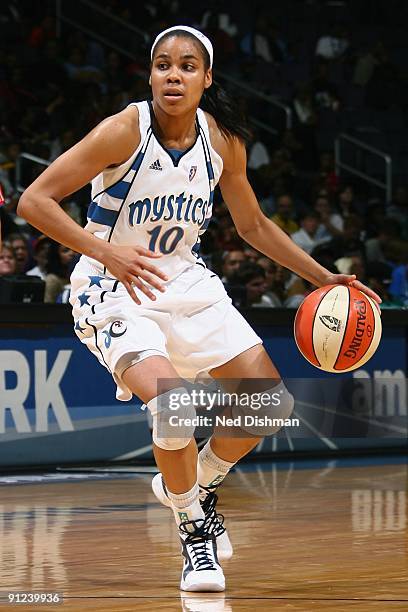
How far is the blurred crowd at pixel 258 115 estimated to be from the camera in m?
12.4

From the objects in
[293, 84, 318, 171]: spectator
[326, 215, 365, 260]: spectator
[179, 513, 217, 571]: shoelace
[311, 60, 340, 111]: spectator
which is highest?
[311, 60, 340, 111]: spectator

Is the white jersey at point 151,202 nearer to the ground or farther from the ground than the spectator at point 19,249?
farther from the ground

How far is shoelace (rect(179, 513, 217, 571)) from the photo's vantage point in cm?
550

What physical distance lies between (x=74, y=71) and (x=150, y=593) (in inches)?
475

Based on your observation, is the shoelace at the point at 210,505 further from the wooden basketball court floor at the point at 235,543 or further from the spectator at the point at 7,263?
the spectator at the point at 7,263

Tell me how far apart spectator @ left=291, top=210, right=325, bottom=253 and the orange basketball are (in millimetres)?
8633

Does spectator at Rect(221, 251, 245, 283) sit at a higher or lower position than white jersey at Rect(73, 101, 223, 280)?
lower

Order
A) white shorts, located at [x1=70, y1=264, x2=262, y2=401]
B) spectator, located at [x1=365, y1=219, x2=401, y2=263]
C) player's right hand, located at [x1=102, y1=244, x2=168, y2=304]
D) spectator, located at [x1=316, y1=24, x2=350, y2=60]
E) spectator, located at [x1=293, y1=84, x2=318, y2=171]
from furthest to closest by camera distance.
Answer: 1. spectator, located at [x1=316, y1=24, x2=350, y2=60]
2. spectator, located at [x1=293, y1=84, x2=318, y2=171]
3. spectator, located at [x1=365, y1=219, x2=401, y2=263]
4. white shorts, located at [x1=70, y1=264, x2=262, y2=401]
5. player's right hand, located at [x1=102, y1=244, x2=168, y2=304]

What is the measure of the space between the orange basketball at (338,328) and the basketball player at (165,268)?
25 centimetres

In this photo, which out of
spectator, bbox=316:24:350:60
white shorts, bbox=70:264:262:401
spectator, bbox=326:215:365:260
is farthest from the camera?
spectator, bbox=316:24:350:60

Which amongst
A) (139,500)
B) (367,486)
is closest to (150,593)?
(139,500)

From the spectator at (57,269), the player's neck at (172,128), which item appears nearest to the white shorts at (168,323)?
the player's neck at (172,128)

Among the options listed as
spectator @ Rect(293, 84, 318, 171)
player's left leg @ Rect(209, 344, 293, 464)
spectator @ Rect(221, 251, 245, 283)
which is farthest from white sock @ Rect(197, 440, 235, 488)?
spectator @ Rect(293, 84, 318, 171)

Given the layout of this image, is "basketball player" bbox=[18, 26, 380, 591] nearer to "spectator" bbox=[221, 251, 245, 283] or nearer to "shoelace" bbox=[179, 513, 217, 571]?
"shoelace" bbox=[179, 513, 217, 571]
